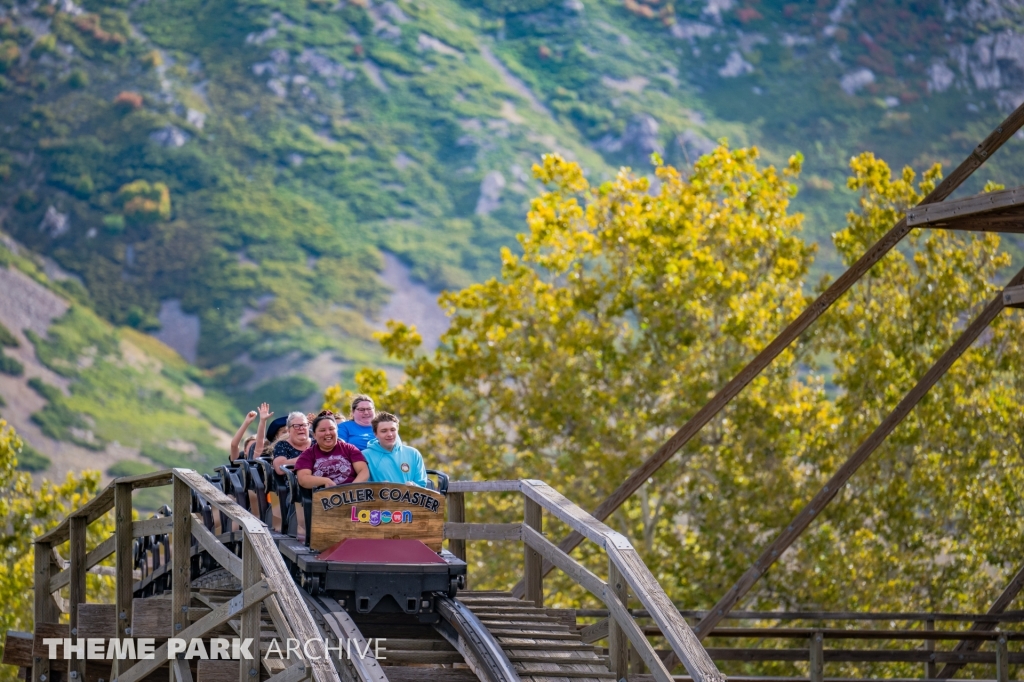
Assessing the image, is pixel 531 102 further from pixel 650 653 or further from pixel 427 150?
pixel 650 653

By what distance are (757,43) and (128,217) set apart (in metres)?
67.1

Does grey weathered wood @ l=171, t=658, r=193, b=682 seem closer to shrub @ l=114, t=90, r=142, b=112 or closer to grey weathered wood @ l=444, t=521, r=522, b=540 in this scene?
grey weathered wood @ l=444, t=521, r=522, b=540

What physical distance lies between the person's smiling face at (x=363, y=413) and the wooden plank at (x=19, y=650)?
9.82ft

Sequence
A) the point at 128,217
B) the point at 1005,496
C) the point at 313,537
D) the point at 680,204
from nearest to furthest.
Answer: the point at 313,537
the point at 1005,496
the point at 680,204
the point at 128,217

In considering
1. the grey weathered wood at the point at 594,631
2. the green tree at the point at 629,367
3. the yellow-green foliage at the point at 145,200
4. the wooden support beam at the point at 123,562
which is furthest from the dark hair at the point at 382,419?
the yellow-green foliage at the point at 145,200

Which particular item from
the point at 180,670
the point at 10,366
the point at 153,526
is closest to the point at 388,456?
the point at 153,526

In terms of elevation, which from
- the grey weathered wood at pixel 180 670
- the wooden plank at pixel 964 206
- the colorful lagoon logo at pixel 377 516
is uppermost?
the wooden plank at pixel 964 206

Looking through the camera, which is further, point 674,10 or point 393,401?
point 674,10

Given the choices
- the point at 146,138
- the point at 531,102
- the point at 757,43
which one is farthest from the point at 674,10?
the point at 146,138

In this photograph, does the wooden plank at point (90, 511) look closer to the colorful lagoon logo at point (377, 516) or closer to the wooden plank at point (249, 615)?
the colorful lagoon logo at point (377, 516)

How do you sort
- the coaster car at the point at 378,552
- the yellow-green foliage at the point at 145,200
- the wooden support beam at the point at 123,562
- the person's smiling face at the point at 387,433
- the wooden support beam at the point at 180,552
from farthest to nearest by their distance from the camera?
the yellow-green foliage at the point at 145,200 → the person's smiling face at the point at 387,433 → the wooden support beam at the point at 123,562 → the coaster car at the point at 378,552 → the wooden support beam at the point at 180,552

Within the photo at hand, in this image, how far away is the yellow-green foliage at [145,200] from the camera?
116m

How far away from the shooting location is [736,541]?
22.0 m

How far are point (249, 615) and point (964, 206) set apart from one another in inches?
208
